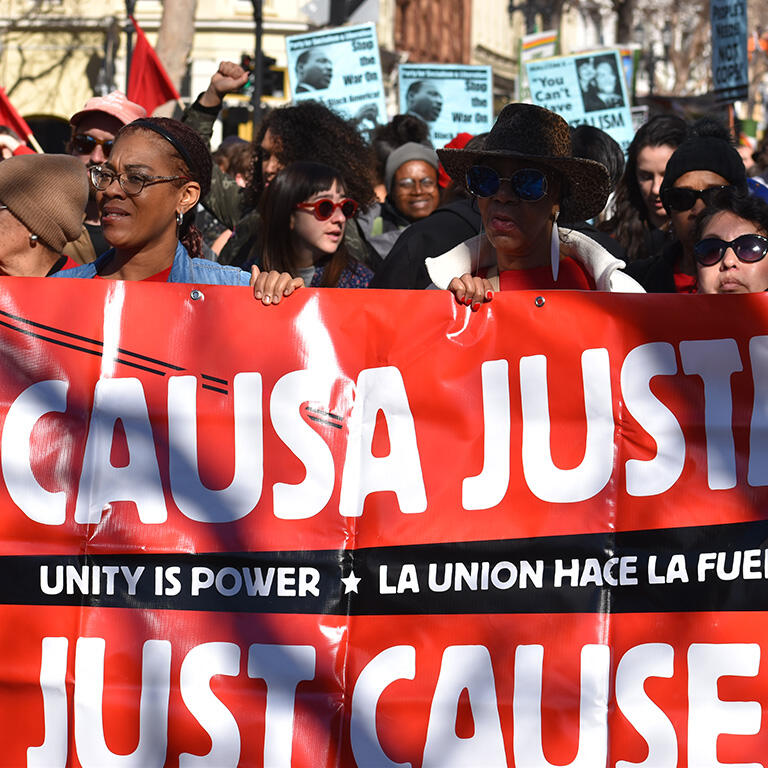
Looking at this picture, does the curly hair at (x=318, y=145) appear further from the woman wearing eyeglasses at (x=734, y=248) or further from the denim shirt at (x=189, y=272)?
the woman wearing eyeglasses at (x=734, y=248)

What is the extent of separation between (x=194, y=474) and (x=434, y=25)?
134 ft

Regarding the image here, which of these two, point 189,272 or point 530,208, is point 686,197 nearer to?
point 530,208

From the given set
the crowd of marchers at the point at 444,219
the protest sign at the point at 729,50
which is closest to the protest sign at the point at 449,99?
the protest sign at the point at 729,50

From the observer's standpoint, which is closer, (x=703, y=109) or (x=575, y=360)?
(x=575, y=360)

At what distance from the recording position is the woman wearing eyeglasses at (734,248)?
3672 millimetres

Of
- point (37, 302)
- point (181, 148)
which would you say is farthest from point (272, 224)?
point (37, 302)

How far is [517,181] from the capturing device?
3.55m

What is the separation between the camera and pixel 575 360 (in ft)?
10.9

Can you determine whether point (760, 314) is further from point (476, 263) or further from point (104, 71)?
point (104, 71)

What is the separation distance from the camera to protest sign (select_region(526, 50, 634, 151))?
409 inches

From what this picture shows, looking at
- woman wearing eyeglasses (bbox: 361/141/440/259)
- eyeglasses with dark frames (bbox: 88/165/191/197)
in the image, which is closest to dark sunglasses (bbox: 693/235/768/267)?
eyeglasses with dark frames (bbox: 88/165/191/197)

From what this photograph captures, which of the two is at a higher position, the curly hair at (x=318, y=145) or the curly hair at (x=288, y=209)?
the curly hair at (x=318, y=145)

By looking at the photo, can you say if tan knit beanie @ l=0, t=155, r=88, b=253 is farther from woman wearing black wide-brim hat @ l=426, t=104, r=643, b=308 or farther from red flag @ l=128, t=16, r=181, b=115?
red flag @ l=128, t=16, r=181, b=115

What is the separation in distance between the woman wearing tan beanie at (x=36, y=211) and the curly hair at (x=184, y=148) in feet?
0.81
